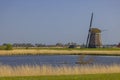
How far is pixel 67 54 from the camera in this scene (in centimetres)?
5491

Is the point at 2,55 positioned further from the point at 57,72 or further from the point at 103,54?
the point at 57,72

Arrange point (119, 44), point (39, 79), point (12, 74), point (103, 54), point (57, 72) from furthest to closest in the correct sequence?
point (119, 44) < point (103, 54) < point (57, 72) < point (12, 74) < point (39, 79)

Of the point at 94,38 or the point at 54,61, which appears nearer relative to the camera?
the point at 54,61

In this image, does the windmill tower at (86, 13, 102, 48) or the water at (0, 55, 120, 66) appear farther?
the windmill tower at (86, 13, 102, 48)

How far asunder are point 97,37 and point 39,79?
5660 centimetres

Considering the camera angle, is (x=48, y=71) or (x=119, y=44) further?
(x=119, y=44)

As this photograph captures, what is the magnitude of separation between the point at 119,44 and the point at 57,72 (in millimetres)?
73353

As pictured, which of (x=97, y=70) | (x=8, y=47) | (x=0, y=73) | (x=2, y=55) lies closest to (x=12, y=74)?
(x=0, y=73)

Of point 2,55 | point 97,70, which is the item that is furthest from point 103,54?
point 97,70

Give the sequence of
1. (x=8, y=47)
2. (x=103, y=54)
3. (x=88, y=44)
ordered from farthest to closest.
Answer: (x=88, y=44) → (x=8, y=47) → (x=103, y=54)

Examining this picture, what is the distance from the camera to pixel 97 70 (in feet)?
67.1

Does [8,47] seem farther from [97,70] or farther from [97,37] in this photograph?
[97,70]

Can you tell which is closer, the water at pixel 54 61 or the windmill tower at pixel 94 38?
the water at pixel 54 61

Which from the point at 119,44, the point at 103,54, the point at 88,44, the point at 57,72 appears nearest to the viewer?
the point at 57,72
